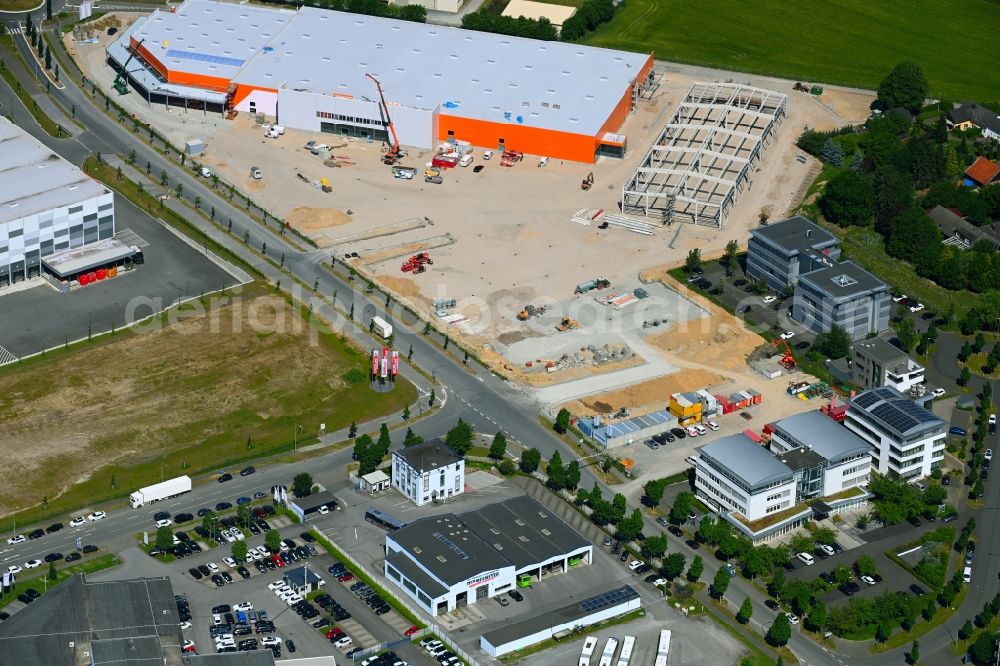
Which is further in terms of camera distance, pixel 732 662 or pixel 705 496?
pixel 705 496

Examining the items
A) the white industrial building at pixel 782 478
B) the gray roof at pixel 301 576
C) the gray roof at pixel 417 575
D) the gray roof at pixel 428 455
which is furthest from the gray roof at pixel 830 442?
the gray roof at pixel 301 576

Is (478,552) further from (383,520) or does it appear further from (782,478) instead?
(782,478)

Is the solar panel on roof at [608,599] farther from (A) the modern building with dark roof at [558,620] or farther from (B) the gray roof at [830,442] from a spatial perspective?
(B) the gray roof at [830,442]

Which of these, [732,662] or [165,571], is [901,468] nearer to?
[732,662]

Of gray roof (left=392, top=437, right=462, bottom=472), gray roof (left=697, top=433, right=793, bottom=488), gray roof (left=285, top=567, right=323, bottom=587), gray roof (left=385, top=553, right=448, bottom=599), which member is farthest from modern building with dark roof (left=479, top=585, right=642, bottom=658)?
gray roof (left=392, top=437, right=462, bottom=472)

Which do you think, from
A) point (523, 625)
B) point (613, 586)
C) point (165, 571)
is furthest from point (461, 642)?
point (165, 571)

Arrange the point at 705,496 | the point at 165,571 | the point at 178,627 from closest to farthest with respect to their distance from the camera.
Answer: the point at 178,627 < the point at 165,571 < the point at 705,496

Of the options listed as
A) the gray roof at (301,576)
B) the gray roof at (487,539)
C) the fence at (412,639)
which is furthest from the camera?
the gray roof at (487,539)

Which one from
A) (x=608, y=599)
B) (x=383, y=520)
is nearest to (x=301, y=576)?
(x=383, y=520)
